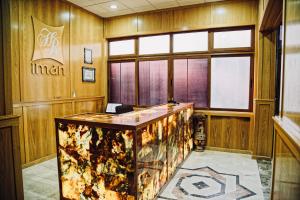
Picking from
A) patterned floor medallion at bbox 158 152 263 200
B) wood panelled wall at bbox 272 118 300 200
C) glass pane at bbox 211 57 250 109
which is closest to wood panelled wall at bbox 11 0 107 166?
patterned floor medallion at bbox 158 152 263 200

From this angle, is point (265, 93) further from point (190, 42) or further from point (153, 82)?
point (153, 82)

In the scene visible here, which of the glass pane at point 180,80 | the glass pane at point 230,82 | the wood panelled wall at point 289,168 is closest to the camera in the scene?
the wood panelled wall at point 289,168

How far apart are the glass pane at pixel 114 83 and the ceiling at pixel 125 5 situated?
133 cm

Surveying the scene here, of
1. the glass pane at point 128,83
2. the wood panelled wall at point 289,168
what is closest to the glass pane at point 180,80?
the glass pane at point 128,83

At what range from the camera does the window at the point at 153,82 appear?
5.01 meters

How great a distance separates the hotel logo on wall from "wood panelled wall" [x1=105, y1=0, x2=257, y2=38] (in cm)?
155

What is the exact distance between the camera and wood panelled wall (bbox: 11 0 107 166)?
3.45 meters

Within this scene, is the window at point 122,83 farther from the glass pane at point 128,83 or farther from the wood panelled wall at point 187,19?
the wood panelled wall at point 187,19

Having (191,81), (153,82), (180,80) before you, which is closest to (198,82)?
(191,81)

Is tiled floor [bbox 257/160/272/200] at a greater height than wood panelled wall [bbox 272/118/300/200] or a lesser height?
lesser

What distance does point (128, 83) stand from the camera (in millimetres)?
5406

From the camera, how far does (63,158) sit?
2318 mm

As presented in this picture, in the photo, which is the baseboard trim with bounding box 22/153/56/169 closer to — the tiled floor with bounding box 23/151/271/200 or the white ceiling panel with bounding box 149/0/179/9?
the tiled floor with bounding box 23/151/271/200

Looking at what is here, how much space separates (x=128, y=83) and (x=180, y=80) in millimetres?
A: 1371
